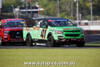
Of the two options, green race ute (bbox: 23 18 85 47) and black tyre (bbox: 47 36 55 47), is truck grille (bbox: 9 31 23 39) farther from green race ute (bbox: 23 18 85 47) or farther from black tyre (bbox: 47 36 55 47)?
black tyre (bbox: 47 36 55 47)

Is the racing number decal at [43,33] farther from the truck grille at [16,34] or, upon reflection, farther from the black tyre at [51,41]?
the truck grille at [16,34]

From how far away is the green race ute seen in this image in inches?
854

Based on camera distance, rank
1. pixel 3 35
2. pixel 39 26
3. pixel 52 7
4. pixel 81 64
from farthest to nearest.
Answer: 1. pixel 52 7
2. pixel 3 35
3. pixel 39 26
4. pixel 81 64

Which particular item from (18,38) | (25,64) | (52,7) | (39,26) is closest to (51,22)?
(39,26)

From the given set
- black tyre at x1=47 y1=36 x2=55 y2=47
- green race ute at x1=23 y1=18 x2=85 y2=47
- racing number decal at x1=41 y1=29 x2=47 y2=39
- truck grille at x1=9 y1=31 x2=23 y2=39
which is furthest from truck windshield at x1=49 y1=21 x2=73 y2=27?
truck grille at x1=9 y1=31 x2=23 y2=39

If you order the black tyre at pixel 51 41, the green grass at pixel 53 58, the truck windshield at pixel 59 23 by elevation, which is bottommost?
the black tyre at pixel 51 41

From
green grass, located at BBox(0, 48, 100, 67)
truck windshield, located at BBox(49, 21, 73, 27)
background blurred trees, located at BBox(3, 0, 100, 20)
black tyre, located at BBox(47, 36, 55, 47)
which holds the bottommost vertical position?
background blurred trees, located at BBox(3, 0, 100, 20)

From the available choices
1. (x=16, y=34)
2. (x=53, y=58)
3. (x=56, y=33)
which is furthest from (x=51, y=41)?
(x=53, y=58)

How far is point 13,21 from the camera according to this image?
87.5 feet

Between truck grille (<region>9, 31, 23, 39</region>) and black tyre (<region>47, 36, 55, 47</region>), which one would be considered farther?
truck grille (<region>9, 31, 23, 39</region>)

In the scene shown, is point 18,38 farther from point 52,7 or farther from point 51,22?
point 52,7

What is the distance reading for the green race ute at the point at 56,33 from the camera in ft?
71.2

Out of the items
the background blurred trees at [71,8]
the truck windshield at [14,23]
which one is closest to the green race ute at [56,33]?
the truck windshield at [14,23]

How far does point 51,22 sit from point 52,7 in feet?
467
